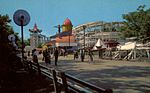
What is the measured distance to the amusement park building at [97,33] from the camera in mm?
87188

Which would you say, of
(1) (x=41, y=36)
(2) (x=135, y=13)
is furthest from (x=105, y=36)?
(1) (x=41, y=36)

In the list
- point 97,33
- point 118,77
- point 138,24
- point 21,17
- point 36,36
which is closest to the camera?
point 21,17

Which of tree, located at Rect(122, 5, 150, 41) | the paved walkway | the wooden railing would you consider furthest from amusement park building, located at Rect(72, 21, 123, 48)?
the wooden railing

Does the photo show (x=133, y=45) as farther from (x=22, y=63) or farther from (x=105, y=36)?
(x=105, y=36)

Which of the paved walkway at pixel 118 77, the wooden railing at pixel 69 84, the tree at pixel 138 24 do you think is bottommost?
the paved walkway at pixel 118 77

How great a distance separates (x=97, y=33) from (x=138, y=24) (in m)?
37.4

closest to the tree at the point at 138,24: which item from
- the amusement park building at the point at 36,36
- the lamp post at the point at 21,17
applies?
the lamp post at the point at 21,17

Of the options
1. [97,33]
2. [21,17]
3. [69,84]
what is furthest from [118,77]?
[97,33]

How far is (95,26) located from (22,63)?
9130 cm

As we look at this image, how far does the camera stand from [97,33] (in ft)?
303

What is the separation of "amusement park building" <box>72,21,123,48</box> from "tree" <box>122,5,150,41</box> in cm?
1898

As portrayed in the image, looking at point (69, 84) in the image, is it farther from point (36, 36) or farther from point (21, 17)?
point (36, 36)

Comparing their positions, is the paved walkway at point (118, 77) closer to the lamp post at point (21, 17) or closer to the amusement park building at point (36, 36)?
the lamp post at point (21, 17)

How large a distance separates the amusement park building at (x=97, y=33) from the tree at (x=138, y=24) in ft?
62.3
